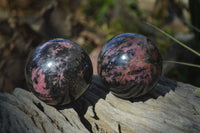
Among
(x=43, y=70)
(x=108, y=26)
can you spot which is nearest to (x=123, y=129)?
(x=43, y=70)

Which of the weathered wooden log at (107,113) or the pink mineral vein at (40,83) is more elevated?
the pink mineral vein at (40,83)

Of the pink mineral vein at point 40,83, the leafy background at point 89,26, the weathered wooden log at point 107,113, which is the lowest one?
the weathered wooden log at point 107,113

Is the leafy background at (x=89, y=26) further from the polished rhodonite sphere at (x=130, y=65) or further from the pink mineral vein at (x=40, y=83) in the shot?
the pink mineral vein at (x=40, y=83)

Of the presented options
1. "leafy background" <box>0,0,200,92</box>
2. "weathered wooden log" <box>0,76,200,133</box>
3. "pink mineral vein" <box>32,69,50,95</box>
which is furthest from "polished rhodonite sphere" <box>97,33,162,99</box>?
"leafy background" <box>0,0,200,92</box>

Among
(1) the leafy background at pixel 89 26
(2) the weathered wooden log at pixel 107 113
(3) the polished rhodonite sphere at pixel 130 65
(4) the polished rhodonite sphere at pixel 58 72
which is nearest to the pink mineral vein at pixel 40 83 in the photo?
(4) the polished rhodonite sphere at pixel 58 72

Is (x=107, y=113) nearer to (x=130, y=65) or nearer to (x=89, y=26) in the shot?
(x=130, y=65)
